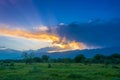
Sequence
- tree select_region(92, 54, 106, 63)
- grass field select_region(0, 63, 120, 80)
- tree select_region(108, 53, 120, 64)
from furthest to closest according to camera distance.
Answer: tree select_region(92, 54, 106, 63) < tree select_region(108, 53, 120, 64) < grass field select_region(0, 63, 120, 80)

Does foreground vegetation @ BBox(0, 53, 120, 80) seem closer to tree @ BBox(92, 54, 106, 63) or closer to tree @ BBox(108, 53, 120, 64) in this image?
tree @ BBox(108, 53, 120, 64)

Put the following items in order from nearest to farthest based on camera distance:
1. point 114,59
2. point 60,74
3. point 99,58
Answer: point 60,74, point 114,59, point 99,58

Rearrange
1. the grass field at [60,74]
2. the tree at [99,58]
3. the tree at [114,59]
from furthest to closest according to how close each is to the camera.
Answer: the tree at [99,58]
the tree at [114,59]
the grass field at [60,74]

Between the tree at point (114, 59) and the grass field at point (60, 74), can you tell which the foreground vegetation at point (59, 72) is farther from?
the tree at point (114, 59)

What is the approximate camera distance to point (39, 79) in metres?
31.6

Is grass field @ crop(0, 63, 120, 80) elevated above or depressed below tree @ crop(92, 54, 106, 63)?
below

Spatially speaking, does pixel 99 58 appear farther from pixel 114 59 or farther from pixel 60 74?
pixel 60 74

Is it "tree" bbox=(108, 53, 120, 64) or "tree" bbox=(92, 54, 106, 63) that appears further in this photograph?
"tree" bbox=(92, 54, 106, 63)

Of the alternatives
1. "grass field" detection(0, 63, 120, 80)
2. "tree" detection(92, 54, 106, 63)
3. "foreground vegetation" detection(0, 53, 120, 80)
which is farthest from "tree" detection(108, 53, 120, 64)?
"grass field" detection(0, 63, 120, 80)

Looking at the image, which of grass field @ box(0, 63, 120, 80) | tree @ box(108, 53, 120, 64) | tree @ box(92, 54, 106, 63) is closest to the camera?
grass field @ box(0, 63, 120, 80)

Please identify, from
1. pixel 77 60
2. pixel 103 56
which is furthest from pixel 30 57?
pixel 103 56

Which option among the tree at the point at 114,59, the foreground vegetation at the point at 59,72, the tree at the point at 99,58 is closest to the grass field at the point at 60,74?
the foreground vegetation at the point at 59,72

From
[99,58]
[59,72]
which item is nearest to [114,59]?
[99,58]

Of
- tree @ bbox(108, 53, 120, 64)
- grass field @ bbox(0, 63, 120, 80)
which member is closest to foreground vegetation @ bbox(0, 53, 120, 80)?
grass field @ bbox(0, 63, 120, 80)
